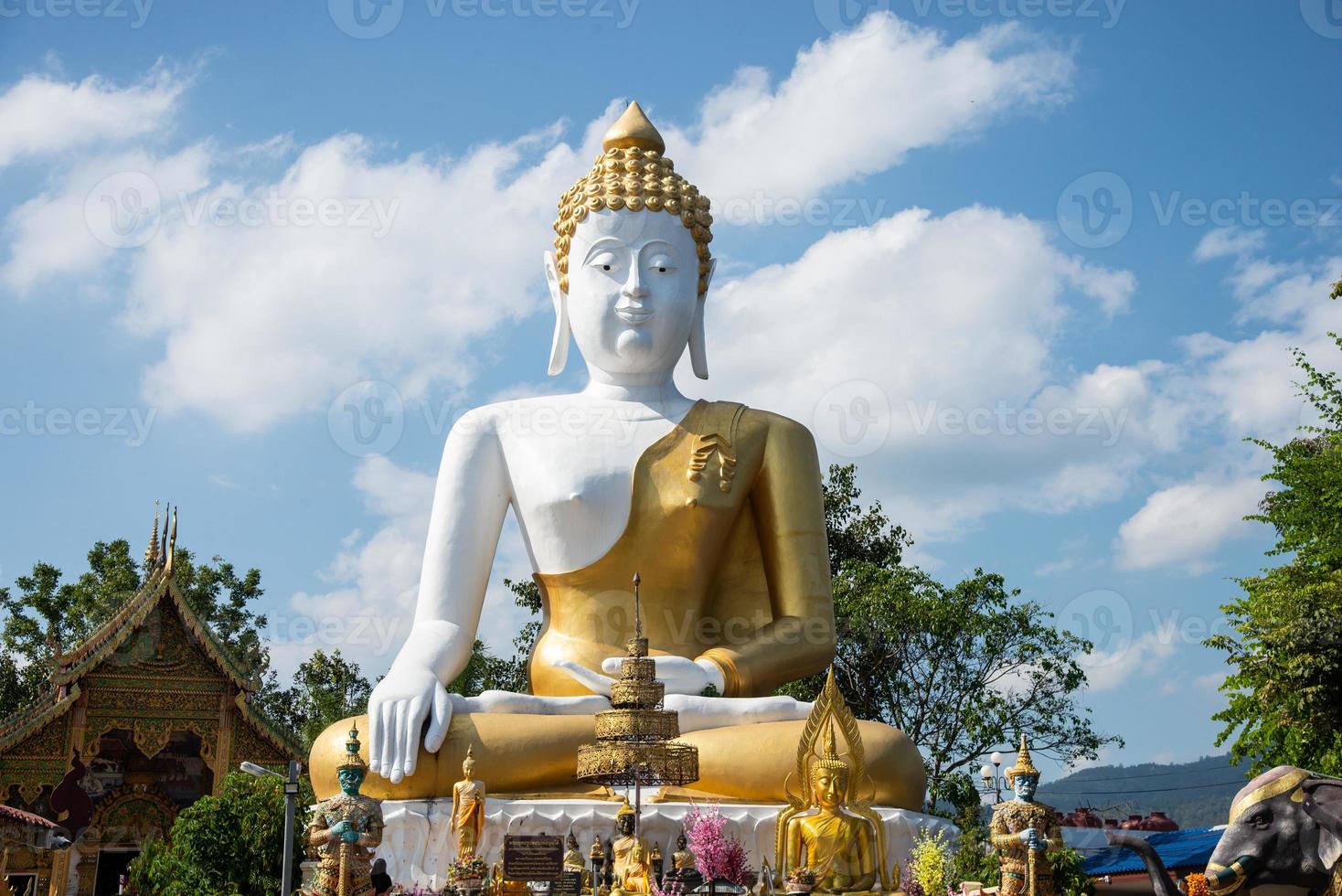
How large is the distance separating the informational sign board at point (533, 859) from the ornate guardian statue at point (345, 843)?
1.63 m

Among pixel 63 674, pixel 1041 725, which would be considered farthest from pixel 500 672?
pixel 1041 725

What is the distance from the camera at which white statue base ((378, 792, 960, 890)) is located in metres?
10.1

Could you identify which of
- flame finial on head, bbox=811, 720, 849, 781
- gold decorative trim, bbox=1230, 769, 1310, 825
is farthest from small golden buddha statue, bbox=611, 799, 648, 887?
gold decorative trim, bbox=1230, 769, 1310, 825

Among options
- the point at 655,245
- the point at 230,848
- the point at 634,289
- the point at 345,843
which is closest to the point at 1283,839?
the point at 345,843

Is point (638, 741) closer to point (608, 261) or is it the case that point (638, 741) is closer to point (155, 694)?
point (608, 261)

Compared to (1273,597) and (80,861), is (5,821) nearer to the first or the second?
(80,861)

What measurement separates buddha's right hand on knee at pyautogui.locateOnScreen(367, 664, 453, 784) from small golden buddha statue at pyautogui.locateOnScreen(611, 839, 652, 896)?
1598 millimetres

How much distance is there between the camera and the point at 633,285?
481 inches

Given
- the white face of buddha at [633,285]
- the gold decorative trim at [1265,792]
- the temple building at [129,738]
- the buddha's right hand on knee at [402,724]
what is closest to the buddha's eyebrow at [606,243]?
the white face of buddha at [633,285]

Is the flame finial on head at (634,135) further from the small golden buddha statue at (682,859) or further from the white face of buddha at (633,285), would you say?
the small golden buddha statue at (682,859)

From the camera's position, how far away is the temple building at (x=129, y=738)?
19156 millimetres

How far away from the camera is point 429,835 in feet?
33.3

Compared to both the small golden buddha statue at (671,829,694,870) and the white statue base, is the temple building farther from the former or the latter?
the small golden buddha statue at (671,829,694,870)

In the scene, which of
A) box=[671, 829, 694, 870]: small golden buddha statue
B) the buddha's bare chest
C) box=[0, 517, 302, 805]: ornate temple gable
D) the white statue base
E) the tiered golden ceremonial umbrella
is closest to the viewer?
box=[671, 829, 694, 870]: small golden buddha statue
